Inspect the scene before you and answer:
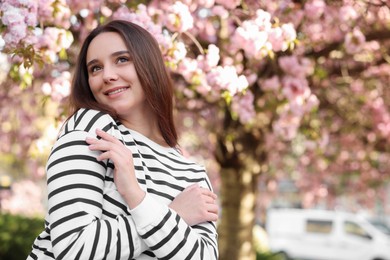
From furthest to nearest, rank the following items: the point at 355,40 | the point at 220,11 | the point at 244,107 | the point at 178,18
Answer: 1. the point at 355,40
2. the point at 244,107
3. the point at 220,11
4. the point at 178,18

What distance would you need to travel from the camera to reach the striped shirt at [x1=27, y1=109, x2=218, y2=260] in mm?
1449

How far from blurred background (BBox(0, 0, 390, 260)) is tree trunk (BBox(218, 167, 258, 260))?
0.4 inches

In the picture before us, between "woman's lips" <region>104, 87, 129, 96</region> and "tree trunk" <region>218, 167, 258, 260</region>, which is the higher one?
"tree trunk" <region>218, 167, 258, 260</region>

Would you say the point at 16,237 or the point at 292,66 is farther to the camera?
the point at 16,237

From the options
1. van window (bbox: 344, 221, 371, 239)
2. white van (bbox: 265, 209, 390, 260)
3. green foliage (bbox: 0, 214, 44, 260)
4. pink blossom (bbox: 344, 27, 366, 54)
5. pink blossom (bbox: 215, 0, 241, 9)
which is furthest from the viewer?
van window (bbox: 344, 221, 371, 239)

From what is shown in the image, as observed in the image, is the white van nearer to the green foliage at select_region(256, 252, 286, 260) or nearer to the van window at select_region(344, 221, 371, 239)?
the van window at select_region(344, 221, 371, 239)

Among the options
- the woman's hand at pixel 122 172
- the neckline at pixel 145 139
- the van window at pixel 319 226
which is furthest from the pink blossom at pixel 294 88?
the van window at pixel 319 226

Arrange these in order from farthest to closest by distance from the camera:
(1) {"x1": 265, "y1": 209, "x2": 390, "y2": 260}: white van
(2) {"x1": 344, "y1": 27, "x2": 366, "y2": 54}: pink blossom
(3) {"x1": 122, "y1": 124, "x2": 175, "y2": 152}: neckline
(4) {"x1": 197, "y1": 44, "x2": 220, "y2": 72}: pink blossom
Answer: (1) {"x1": 265, "y1": 209, "x2": 390, "y2": 260}: white van → (2) {"x1": 344, "y1": 27, "x2": 366, "y2": 54}: pink blossom → (4) {"x1": 197, "y1": 44, "x2": 220, "y2": 72}: pink blossom → (3) {"x1": 122, "y1": 124, "x2": 175, "y2": 152}: neckline

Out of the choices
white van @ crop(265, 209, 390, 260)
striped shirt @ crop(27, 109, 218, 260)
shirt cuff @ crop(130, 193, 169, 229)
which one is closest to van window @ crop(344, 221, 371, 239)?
white van @ crop(265, 209, 390, 260)

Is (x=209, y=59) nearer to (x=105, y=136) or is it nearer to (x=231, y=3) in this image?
(x=231, y=3)

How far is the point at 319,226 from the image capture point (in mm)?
15500

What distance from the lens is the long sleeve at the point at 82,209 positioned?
1441 mm

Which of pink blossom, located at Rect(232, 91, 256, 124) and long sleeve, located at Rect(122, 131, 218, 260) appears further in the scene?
pink blossom, located at Rect(232, 91, 256, 124)

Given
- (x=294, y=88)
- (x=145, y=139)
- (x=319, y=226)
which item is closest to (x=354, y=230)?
(x=319, y=226)
